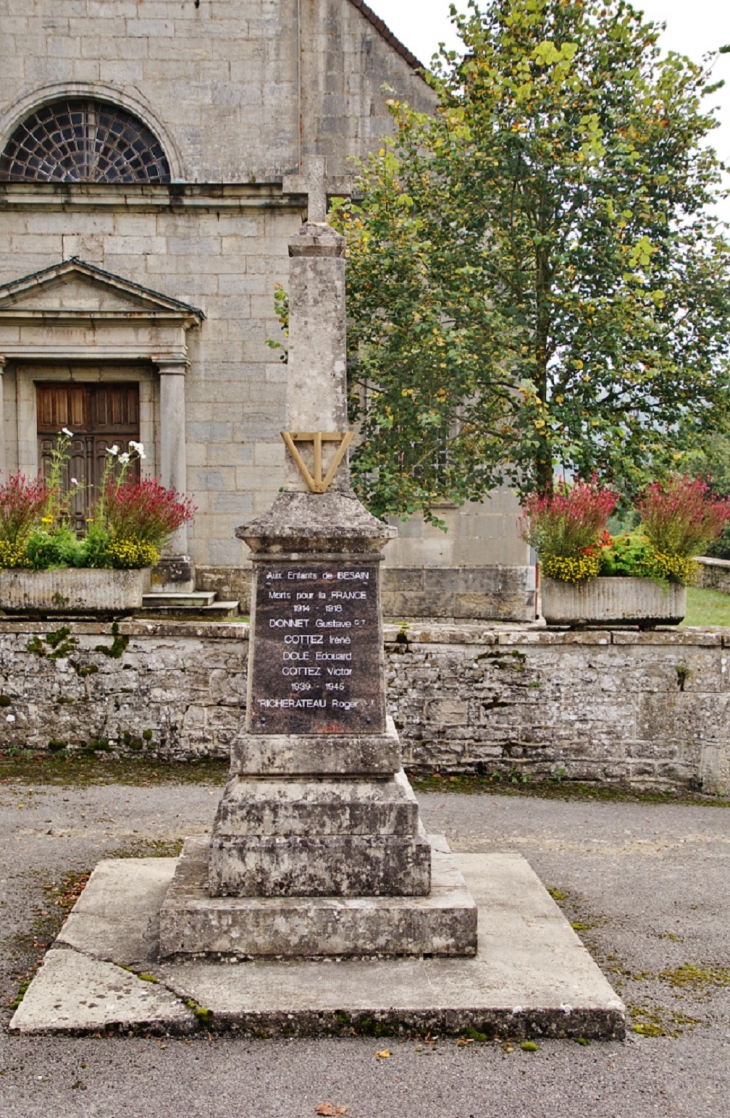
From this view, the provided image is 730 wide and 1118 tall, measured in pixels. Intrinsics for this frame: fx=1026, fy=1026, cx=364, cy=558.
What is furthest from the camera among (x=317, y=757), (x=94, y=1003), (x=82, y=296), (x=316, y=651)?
(x=82, y=296)

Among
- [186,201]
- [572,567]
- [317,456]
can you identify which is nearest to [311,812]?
[317,456]

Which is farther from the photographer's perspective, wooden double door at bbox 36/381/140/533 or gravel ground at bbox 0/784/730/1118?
wooden double door at bbox 36/381/140/533

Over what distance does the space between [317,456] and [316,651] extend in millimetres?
955

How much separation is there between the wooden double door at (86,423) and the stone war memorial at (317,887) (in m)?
9.12

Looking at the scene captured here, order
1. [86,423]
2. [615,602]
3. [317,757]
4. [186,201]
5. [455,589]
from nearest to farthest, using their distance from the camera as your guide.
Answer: [317,757] → [615,602] → [186,201] → [86,423] → [455,589]

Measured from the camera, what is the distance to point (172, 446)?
43.8 ft

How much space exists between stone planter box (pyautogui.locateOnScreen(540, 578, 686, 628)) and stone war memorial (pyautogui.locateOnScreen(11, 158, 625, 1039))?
10.9ft

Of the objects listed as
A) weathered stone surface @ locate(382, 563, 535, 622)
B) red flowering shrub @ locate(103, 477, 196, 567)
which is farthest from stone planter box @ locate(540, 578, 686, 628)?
weathered stone surface @ locate(382, 563, 535, 622)

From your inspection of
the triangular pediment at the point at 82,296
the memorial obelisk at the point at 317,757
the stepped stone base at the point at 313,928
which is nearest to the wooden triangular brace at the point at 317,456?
the memorial obelisk at the point at 317,757

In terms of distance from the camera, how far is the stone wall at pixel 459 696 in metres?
8.36

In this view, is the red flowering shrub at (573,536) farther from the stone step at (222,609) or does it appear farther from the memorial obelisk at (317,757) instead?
the stone step at (222,609)

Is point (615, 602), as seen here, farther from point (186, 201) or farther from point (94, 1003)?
point (186, 201)

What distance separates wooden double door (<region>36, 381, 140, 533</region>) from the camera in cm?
1377

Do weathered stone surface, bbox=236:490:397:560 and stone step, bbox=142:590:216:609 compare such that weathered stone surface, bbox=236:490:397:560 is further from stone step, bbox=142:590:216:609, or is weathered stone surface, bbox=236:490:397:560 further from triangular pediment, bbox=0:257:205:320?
triangular pediment, bbox=0:257:205:320
